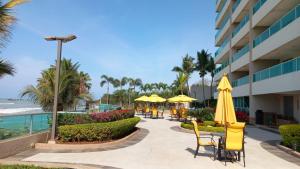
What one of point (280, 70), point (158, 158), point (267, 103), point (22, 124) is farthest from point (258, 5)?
point (22, 124)

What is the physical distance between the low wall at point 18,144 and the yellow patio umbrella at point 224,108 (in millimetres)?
6925

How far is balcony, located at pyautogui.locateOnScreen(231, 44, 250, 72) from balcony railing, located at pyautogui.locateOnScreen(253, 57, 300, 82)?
359 centimetres

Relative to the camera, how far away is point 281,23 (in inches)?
739

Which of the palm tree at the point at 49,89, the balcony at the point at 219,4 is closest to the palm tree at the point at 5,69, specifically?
the palm tree at the point at 49,89

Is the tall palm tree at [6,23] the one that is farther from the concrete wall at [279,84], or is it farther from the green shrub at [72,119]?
the concrete wall at [279,84]

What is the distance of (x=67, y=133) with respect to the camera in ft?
37.8

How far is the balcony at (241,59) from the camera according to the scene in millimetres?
27188

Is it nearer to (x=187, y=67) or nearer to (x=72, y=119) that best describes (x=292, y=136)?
(x=72, y=119)

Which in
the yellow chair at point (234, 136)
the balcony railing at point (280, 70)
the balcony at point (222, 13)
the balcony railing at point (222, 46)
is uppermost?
the balcony at point (222, 13)

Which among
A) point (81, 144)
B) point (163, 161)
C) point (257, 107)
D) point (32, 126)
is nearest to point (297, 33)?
point (257, 107)

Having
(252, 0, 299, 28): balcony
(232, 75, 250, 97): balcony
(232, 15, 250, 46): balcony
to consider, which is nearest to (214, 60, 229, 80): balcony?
(232, 15, 250, 46): balcony

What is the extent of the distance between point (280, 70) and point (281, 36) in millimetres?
2189

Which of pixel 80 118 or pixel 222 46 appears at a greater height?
pixel 222 46

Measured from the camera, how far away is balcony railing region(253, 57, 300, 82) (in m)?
16.5
